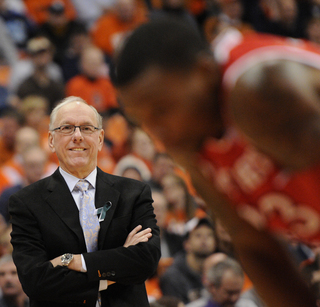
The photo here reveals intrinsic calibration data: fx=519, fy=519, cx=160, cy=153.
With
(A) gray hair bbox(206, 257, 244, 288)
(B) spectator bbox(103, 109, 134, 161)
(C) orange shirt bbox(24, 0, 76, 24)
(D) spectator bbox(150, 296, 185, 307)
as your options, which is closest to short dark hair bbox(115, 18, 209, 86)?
(D) spectator bbox(150, 296, 185, 307)

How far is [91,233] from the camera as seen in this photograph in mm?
2320

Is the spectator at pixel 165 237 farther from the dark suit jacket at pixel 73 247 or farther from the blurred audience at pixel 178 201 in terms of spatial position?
the dark suit jacket at pixel 73 247

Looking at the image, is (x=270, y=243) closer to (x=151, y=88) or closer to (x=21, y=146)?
(x=151, y=88)

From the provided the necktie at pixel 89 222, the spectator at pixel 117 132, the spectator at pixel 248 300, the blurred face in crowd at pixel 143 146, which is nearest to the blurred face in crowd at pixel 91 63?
the spectator at pixel 117 132

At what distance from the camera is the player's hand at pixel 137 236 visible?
7.64ft

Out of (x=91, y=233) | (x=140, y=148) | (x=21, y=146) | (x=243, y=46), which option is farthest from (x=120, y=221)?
(x=140, y=148)

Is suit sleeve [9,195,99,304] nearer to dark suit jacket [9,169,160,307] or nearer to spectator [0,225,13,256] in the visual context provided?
dark suit jacket [9,169,160,307]

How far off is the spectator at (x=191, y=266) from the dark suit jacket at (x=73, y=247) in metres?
1.77

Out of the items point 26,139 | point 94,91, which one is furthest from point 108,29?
point 26,139

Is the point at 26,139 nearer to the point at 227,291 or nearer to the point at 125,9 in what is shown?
the point at 227,291

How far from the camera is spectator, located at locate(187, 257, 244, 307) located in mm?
3842

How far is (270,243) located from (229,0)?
18.8 ft

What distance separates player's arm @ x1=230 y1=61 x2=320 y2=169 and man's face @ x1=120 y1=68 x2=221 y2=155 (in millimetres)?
173

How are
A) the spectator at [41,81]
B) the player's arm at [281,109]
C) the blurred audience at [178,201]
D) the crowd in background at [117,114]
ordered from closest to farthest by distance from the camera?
the player's arm at [281,109], the crowd in background at [117,114], the blurred audience at [178,201], the spectator at [41,81]
